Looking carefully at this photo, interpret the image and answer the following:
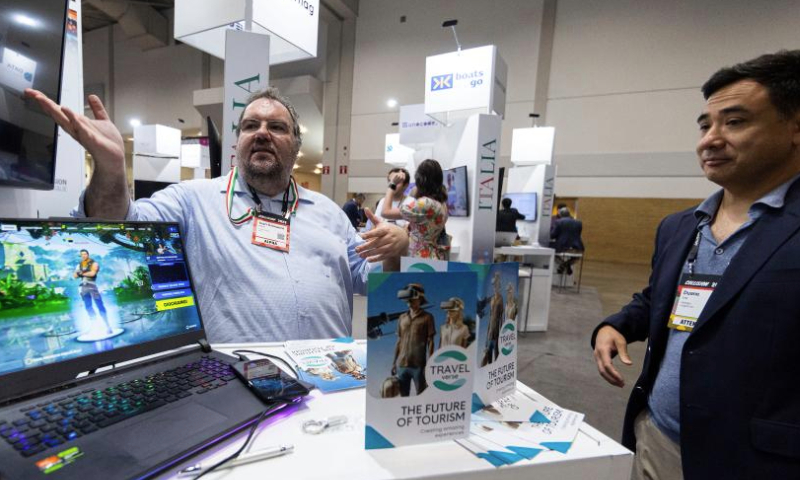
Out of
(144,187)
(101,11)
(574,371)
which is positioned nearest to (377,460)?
(574,371)

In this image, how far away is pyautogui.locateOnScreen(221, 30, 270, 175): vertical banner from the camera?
6.81ft

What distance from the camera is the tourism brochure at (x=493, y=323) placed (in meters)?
0.74

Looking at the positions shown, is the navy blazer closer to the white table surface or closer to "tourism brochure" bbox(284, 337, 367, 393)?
"tourism brochure" bbox(284, 337, 367, 393)

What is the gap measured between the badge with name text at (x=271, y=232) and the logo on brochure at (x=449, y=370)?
2.73ft

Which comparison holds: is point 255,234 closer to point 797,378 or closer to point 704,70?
point 797,378

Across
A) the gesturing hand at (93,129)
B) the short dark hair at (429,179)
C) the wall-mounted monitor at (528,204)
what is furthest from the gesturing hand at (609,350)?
the wall-mounted monitor at (528,204)

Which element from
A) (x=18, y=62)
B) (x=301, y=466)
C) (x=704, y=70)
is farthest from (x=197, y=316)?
(x=704, y=70)

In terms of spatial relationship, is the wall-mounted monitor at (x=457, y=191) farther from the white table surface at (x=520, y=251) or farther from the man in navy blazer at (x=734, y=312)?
the man in navy blazer at (x=734, y=312)

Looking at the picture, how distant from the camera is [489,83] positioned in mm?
3432

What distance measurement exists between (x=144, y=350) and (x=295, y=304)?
51 centimetres

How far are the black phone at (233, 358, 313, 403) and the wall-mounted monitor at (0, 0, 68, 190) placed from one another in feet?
2.53

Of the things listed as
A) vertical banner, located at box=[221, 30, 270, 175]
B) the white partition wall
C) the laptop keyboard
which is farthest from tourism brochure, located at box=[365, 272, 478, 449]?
the white partition wall

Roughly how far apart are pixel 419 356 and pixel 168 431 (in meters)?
0.42

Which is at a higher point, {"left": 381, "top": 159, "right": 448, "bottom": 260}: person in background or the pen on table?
{"left": 381, "top": 159, "right": 448, "bottom": 260}: person in background
